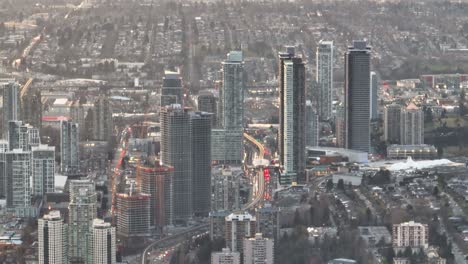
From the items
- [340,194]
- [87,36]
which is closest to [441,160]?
[340,194]

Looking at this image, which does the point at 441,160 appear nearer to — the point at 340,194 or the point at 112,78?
the point at 340,194

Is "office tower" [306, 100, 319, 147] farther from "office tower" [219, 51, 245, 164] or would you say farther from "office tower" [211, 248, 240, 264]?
"office tower" [211, 248, 240, 264]

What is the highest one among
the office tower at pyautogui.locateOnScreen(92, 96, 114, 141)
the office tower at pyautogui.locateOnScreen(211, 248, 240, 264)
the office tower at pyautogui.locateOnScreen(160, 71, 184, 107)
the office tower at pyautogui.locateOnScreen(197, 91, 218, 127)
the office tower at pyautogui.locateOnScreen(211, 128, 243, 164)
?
the office tower at pyautogui.locateOnScreen(160, 71, 184, 107)

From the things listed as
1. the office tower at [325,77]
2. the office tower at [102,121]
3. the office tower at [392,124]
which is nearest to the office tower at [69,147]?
the office tower at [102,121]

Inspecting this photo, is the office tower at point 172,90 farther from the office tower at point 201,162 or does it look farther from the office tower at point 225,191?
the office tower at point 225,191

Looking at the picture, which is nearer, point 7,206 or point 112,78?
point 7,206

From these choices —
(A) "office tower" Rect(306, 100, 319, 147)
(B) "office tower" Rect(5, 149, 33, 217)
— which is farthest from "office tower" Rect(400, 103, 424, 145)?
(B) "office tower" Rect(5, 149, 33, 217)
